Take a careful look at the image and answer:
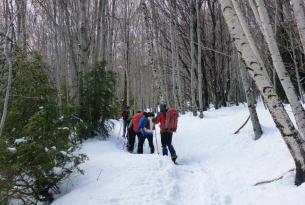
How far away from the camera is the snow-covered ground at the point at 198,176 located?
6906 mm

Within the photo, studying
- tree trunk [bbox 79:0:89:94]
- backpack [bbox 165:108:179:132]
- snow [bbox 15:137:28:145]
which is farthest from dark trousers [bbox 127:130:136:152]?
snow [bbox 15:137:28:145]

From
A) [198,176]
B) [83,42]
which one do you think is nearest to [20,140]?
[198,176]

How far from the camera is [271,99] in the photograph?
6.68 metres

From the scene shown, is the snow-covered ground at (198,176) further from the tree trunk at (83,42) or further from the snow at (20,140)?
the tree trunk at (83,42)

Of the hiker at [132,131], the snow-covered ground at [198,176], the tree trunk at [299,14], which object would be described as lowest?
the snow-covered ground at [198,176]

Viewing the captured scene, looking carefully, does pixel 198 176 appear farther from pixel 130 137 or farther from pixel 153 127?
pixel 130 137

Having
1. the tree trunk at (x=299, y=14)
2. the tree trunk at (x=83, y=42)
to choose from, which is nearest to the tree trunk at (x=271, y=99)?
the tree trunk at (x=299, y=14)

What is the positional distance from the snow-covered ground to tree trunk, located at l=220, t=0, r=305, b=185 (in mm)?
489

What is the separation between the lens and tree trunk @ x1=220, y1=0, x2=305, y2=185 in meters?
6.48

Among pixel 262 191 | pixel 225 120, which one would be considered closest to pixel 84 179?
pixel 262 191

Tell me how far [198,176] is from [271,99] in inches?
131

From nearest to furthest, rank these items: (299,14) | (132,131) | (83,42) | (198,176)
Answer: (299,14) < (198,176) < (132,131) < (83,42)

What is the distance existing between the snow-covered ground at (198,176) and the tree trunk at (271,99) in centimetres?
49

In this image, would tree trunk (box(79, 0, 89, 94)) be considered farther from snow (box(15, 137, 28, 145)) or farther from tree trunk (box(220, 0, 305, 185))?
tree trunk (box(220, 0, 305, 185))
